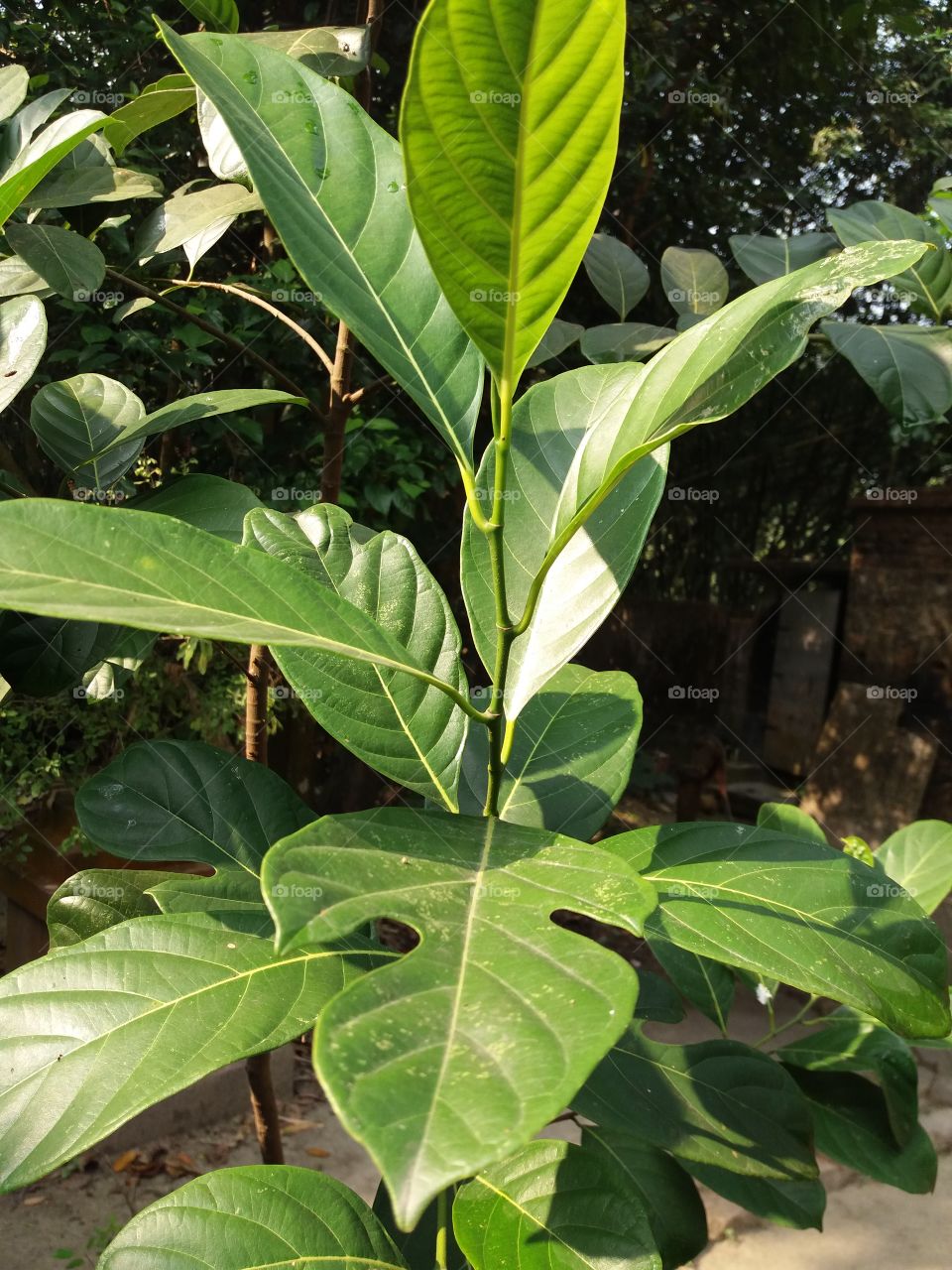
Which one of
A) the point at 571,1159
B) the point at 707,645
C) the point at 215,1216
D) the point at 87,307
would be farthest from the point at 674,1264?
the point at 707,645

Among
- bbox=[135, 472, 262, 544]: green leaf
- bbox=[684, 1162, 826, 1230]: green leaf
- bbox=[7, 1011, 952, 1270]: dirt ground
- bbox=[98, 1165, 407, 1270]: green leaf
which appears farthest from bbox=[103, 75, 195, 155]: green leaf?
bbox=[7, 1011, 952, 1270]: dirt ground

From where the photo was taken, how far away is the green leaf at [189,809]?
607mm

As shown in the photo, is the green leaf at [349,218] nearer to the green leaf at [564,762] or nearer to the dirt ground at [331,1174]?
the green leaf at [564,762]

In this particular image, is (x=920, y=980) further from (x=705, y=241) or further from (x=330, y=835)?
(x=705, y=241)

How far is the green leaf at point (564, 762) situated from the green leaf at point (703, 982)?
0.32m

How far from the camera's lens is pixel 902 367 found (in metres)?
0.74

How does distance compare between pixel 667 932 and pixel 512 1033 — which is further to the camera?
pixel 667 932

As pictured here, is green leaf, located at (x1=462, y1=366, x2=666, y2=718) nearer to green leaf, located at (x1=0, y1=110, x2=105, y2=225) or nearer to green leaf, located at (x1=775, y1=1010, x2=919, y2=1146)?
green leaf, located at (x1=0, y1=110, x2=105, y2=225)

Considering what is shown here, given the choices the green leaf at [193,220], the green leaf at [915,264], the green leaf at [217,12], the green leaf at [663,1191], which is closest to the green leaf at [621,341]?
the green leaf at [915,264]

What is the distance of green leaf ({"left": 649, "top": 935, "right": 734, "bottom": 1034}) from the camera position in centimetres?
89

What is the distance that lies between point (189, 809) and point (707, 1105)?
1.23ft

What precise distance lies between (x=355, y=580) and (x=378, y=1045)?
14.0 inches

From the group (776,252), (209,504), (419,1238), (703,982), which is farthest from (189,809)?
(776,252)

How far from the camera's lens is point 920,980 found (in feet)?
1.47
